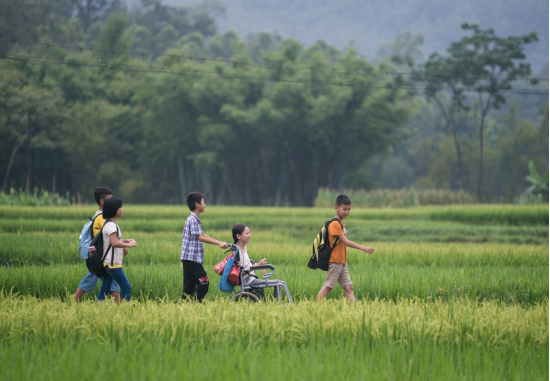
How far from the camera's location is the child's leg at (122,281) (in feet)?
16.4

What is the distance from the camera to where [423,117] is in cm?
5684

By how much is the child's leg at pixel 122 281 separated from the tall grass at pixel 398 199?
19948 mm

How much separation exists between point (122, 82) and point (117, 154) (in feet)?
16.0

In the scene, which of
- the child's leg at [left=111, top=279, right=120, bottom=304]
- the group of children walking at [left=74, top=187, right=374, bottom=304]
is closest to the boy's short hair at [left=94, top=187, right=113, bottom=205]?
the group of children walking at [left=74, top=187, right=374, bottom=304]

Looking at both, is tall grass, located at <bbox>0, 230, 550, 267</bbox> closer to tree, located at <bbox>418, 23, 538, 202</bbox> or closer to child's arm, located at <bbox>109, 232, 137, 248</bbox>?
child's arm, located at <bbox>109, 232, 137, 248</bbox>

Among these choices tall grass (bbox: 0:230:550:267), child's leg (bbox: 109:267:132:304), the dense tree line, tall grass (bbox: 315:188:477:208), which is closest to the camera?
child's leg (bbox: 109:267:132:304)

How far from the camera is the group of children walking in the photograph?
16.2 ft

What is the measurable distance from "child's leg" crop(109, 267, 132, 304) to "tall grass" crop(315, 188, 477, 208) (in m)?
19.9

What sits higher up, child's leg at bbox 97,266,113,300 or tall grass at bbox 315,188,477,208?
tall grass at bbox 315,188,477,208

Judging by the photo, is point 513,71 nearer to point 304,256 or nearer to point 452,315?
point 304,256

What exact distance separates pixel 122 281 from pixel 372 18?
19272 centimetres

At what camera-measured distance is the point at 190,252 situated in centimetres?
512

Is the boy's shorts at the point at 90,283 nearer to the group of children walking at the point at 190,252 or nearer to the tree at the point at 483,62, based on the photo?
the group of children walking at the point at 190,252

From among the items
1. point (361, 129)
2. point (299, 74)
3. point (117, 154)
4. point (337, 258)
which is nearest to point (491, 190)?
point (361, 129)
